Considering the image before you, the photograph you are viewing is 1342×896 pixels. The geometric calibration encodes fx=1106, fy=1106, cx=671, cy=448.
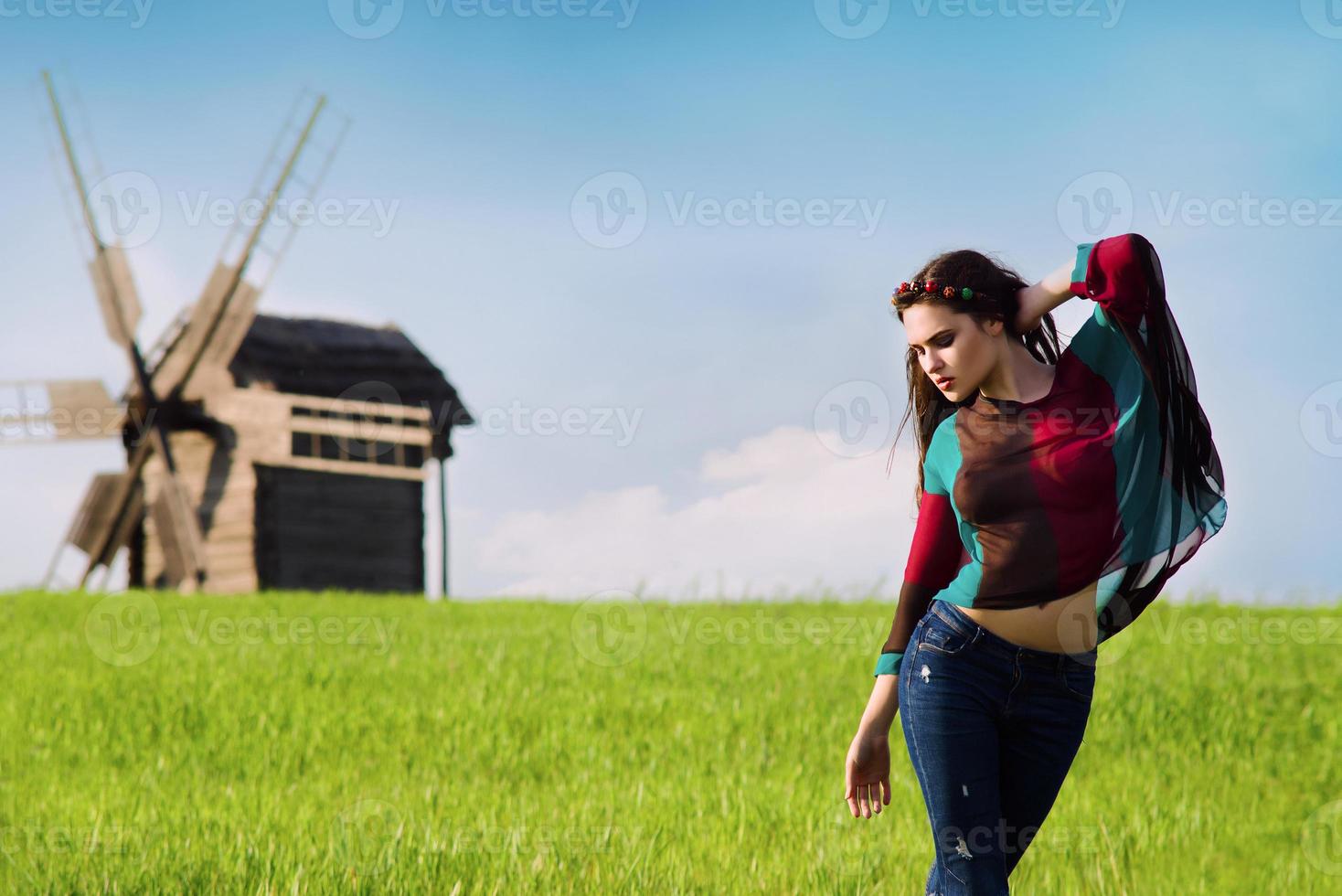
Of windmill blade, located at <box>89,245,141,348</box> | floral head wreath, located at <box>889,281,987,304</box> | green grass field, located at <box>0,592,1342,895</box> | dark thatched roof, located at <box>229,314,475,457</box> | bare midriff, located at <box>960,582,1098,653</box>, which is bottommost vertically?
green grass field, located at <box>0,592,1342,895</box>

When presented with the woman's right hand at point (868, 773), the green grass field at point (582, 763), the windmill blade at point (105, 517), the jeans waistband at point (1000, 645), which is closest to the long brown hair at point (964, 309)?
the jeans waistband at point (1000, 645)

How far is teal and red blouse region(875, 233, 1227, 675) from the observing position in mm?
2443

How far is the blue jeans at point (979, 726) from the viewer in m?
2.43

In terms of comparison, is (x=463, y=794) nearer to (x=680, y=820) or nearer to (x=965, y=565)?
(x=680, y=820)

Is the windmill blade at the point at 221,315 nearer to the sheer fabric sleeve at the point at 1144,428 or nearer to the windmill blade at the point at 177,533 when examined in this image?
the windmill blade at the point at 177,533

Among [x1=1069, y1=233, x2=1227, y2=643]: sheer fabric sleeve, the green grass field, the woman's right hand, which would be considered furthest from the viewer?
the green grass field

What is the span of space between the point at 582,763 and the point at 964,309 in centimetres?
445

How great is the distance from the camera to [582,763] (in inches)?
246

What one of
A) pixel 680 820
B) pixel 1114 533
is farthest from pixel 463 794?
pixel 1114 533

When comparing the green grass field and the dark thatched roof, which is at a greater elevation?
the dark thatched roof

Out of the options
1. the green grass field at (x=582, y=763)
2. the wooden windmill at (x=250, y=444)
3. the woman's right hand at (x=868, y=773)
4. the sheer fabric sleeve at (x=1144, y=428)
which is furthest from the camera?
the wooden windmill at (x=250, y=444)

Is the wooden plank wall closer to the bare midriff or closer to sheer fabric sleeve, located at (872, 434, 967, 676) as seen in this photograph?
sheer fabric sleeve, located at (872, 434, 967, 676)

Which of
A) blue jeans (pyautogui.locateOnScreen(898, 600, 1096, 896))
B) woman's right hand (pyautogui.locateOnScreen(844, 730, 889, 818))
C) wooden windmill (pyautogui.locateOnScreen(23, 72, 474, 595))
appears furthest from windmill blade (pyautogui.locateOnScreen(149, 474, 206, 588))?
blue jeans (pyautogui.locateOnScreen(898, 600, 1096, 896))

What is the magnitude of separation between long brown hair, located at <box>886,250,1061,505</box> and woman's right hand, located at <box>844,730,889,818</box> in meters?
0.58
